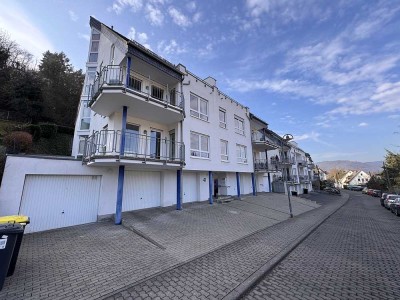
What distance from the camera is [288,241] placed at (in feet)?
27.0

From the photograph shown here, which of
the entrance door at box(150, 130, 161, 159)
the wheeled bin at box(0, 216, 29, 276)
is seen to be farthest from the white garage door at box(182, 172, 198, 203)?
the wheeled bin at box(0, 216, 29, 276)

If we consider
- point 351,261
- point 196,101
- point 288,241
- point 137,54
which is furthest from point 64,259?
point 196,101

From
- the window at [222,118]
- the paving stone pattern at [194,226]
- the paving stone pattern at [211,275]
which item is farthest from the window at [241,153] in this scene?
the paving stone pattern at [211,275]

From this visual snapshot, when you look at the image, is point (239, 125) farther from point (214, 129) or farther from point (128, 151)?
point (128, 151)

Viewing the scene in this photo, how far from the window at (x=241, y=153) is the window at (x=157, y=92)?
9.96 meters

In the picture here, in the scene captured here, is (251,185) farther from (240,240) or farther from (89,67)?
(89,67)

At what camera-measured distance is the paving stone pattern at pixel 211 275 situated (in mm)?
4174

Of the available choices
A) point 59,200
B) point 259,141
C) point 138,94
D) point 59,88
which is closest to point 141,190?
point 59,200

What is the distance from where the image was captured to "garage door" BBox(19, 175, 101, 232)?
8.42 metres

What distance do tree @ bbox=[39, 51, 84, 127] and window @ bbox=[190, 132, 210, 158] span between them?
1998 centimetres

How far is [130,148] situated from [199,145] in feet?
18.6

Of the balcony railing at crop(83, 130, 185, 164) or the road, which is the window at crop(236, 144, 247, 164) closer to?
the balcony railing at crop(83, 130, 185, 164)

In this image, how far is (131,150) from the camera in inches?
438

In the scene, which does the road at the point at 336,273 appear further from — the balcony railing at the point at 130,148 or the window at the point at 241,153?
the window at the point at 241,153
